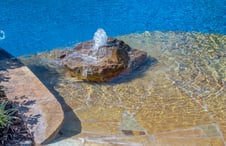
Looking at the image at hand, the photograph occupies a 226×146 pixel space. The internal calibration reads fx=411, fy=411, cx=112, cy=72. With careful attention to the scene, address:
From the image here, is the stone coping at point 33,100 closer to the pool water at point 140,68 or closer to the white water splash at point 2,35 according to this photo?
the pool water at point 140,68

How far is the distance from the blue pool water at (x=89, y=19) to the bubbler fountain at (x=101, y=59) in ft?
3.65

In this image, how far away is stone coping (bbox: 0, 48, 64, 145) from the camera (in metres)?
3.70

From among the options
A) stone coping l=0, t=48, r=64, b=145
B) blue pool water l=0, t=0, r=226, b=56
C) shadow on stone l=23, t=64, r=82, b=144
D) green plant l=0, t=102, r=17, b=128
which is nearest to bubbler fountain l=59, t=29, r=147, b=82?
shadow on stone l=23, t=64, r=82, b=144

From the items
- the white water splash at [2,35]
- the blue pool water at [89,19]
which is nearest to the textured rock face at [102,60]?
the blue pool water at [89,19]

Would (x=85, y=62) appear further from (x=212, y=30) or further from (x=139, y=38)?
(x=212, y=30)

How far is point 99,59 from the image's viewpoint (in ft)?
17.7

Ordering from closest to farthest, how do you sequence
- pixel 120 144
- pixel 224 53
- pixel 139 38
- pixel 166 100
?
pixel 120 144 → pixel 166 100 → pixel 224 53 → pixel 139 38

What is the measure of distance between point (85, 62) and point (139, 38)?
176 cm

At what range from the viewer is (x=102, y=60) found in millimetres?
5363

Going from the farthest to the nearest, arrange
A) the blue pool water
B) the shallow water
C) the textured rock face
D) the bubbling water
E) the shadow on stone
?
the blue pool water < the bubbling water < the textured rock face < the shallow water < the shadow on stone

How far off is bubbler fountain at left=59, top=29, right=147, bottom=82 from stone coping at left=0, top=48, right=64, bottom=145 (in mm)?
751

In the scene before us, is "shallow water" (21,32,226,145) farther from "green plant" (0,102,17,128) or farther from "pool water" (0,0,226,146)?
"green plant" (0,102,17,128)

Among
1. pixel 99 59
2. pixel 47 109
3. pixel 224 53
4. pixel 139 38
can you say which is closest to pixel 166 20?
pixel 139 38

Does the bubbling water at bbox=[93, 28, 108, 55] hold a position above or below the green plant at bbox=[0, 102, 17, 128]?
above
